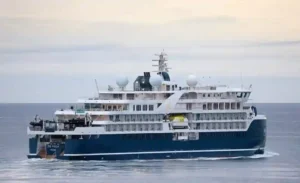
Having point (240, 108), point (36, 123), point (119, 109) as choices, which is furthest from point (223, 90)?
point (36, 123)

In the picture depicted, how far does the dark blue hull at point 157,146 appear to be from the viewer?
69.1 metres

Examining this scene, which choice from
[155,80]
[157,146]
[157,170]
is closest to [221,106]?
[155,80]

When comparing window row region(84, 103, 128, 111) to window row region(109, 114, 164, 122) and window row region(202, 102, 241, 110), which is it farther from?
window row region(202, 102, 241, 110)

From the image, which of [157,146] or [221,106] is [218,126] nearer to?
[221,106]

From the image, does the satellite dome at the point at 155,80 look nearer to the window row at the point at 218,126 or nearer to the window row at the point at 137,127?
the window row at the point at 137,127

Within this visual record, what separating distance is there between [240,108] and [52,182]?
19.1 meters

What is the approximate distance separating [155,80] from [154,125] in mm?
3612

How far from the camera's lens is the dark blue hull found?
227 ft

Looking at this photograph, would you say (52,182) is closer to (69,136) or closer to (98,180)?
(98,180)

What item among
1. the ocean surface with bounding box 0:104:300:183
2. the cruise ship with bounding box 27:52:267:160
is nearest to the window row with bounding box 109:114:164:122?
the cruise ship with bounding box 27:52:267:160

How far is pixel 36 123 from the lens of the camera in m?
69.4

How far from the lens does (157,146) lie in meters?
71.0

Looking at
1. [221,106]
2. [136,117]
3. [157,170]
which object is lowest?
[157,170]

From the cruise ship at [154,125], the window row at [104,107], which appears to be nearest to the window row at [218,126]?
the cruise ship at [154,125]
